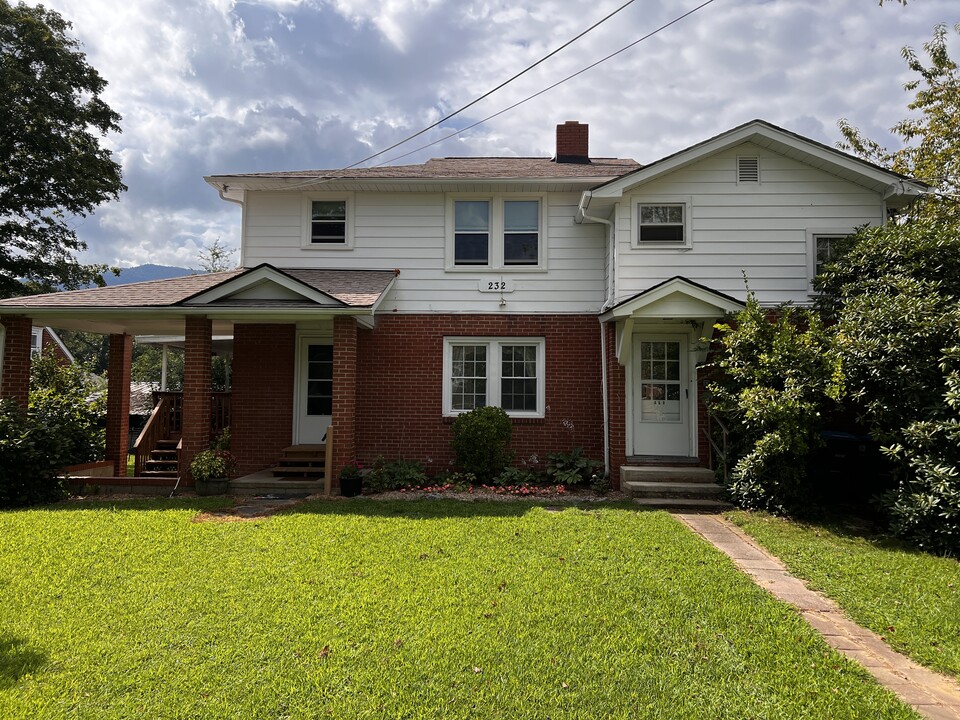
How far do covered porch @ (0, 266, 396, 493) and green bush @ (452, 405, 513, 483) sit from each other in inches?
74.7

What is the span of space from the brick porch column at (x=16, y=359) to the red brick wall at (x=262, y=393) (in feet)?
10.6

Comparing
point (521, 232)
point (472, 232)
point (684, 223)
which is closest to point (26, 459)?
point (472, 232)

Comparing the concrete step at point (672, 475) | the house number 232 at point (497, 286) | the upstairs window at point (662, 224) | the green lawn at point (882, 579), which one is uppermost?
the upstairs window at point (662, 224)

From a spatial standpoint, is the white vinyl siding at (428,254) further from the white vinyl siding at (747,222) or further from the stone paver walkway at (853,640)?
the stone paver walkway at (853,640)

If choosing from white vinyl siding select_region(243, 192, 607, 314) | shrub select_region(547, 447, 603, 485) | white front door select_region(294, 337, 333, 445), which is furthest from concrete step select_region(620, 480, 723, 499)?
white front door select_region(294, 337, 333, 445)

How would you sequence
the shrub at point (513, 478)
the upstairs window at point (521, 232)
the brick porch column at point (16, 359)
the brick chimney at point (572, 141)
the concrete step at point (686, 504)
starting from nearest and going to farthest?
the concrete step at point (686, 504), the brick porch column at point (16, 359), the shrub at point (513, 478), the upstairs window at point (521, 232), the brick chimney at point (572, 141)

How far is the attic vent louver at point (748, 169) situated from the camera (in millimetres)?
9790

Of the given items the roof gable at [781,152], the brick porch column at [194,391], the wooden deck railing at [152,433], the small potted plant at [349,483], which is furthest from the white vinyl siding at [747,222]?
the wooden deck railing at [152,433]

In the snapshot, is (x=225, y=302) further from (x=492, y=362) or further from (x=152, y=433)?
(x=492, y=362)

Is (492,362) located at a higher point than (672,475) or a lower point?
higher

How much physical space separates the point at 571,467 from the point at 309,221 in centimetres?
712

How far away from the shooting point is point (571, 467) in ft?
32.1

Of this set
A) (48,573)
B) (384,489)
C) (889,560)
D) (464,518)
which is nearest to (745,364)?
(889,560)

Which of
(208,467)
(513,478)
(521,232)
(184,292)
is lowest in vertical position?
(513,478)
